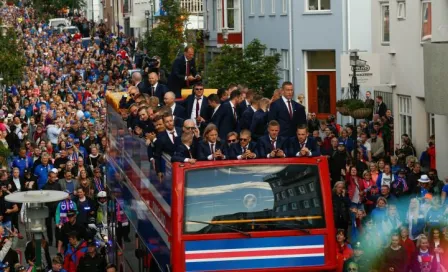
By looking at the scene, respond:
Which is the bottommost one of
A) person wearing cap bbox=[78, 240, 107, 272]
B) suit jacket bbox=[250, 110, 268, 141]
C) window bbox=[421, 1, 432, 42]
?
person wearing cap bbox=[78, 240, 107, 272]

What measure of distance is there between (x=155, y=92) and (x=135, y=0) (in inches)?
3064

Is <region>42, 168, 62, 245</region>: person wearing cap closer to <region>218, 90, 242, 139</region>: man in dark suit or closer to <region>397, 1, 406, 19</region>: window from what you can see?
<region>397, 1, 406, 19</region>: window

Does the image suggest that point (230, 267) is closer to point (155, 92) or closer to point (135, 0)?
point (155, 92)

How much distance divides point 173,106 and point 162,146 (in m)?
3.40

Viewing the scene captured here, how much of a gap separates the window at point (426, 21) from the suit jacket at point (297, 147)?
16.7 metres

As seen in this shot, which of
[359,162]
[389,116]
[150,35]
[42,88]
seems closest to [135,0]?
[150,35]

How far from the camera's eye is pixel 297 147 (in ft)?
53.5

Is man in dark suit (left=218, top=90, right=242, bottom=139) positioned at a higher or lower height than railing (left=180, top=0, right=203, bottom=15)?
lower

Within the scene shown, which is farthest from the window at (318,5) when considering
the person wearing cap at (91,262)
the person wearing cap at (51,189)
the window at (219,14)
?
the person wearing cap at (91,262)

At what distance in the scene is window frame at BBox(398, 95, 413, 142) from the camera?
34969 mm

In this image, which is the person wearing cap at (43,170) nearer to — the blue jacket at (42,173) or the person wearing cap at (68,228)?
the blue jacket at (42,173)

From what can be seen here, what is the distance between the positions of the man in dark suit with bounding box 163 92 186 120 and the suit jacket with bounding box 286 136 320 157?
4547 mm

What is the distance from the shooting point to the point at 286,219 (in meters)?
15.7

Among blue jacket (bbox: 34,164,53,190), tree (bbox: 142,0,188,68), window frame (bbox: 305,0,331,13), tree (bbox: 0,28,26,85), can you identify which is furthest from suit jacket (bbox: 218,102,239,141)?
tree (bbox: 142,0,188,68)
